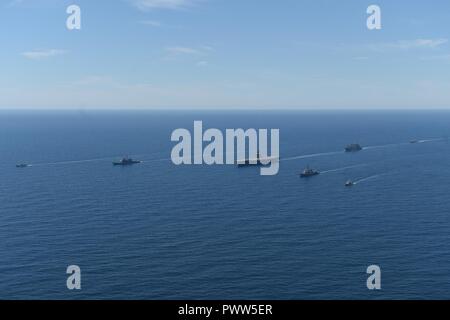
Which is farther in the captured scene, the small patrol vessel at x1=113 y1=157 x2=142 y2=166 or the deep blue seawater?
the small patrol vessel at x1=113 y1=157 x2=142 y2=166

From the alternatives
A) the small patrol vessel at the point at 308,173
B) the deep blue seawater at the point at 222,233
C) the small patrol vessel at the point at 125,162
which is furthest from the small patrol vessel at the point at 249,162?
the small patrol vessel at the point at 125,162

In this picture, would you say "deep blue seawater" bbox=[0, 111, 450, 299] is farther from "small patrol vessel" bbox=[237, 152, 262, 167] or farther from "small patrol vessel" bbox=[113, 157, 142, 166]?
"small patrol vessel" bbox=[113, 157, 142, 166]

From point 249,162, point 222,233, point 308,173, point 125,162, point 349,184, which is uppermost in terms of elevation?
point 125,162

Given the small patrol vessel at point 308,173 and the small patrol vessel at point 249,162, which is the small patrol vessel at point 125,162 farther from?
the small patrol vessel at point 308,173

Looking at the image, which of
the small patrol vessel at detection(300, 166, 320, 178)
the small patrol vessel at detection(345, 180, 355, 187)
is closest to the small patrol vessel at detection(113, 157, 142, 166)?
the small patrol vessel at detection(300, 166, 320, 178)

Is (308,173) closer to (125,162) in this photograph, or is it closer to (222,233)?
(222,233)

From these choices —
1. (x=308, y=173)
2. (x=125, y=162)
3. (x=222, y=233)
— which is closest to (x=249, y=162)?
(x=308, y=173)

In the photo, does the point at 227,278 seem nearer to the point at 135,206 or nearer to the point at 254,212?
the point at 254,212

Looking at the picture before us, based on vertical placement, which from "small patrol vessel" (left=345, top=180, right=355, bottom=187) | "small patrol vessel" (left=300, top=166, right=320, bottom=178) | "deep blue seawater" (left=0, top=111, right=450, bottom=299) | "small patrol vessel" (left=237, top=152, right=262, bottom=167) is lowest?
"deep blue seawater" (left=0, top=111, right=450, bottom=299)

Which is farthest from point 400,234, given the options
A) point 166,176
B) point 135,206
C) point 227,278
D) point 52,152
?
point 52,152
